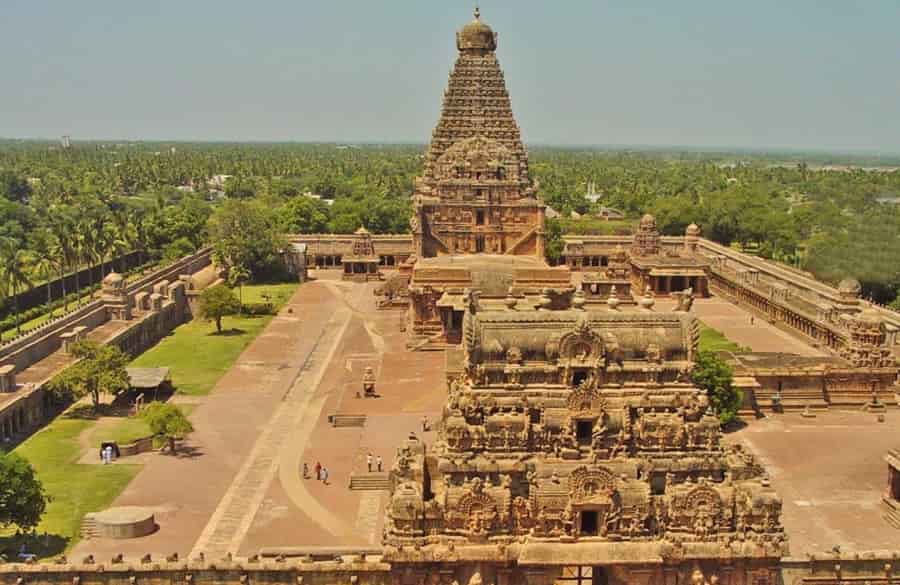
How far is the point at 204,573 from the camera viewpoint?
24.5 m

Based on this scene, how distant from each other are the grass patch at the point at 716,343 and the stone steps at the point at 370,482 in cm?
2660

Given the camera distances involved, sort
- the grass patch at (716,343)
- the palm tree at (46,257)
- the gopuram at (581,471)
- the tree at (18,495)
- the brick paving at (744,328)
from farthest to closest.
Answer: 1. the palm tree at (46,257)
2. the brick paving at (744,328)
3. the grass patch at (716,343)
4. the tree at (18,495)
5. the gopuram at (581,471)

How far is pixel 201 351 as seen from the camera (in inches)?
2297

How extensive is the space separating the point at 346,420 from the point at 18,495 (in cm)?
1690

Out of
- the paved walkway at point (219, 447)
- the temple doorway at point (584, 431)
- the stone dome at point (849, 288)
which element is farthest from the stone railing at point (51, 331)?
the stone dome at point (849, 288)

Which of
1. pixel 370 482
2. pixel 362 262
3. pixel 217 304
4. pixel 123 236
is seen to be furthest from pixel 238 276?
pixel 370 482

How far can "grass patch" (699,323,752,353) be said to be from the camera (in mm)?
57875

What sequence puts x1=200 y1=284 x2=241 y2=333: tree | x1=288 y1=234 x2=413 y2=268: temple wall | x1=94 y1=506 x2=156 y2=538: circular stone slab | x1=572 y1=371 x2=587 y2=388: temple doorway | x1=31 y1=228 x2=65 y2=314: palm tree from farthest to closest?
x1=288 y1=234 x2=413 y2=268: temple wall, x1=31 y1=228 x2=65 y2=314: palm tree, x1=200 y1=284 x2=241 y2=333: tree, x1=94 y1=506 x2=156 y2=538: circular stone slab, x1=572 y1=371 x2=587 y2=388: temple doorway

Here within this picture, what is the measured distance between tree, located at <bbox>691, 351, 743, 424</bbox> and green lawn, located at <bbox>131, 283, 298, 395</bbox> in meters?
24.5

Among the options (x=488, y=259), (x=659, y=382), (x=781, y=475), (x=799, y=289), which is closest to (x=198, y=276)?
(x=488, y=259)

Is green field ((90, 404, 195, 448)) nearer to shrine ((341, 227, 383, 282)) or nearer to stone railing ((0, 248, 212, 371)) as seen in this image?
stone railing ((0, 248, 212, 371))

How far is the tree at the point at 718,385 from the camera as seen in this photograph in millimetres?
43219

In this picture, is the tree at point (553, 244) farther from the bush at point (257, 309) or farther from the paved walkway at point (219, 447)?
the paved walkway at point (219, 447)

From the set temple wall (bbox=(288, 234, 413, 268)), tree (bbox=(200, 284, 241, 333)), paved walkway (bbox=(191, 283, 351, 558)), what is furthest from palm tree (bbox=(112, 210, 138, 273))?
paved walkway (bbox=(191, 283, 351, 558))
